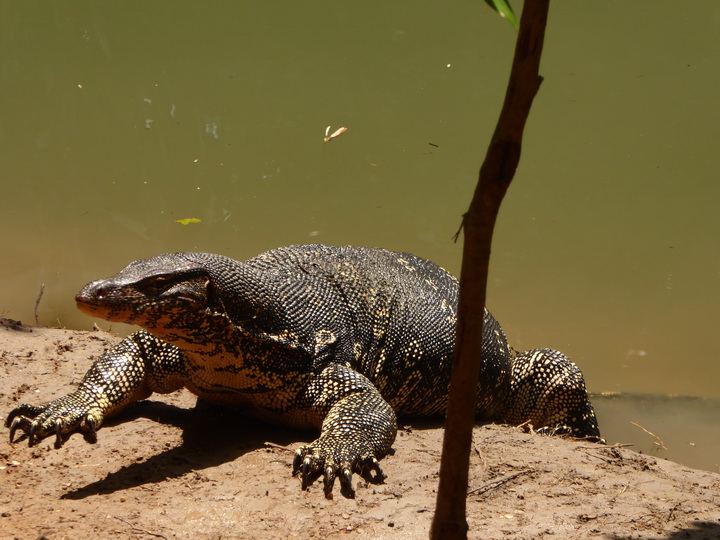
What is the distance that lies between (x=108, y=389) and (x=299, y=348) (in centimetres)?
121

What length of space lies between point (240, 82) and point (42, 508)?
8719mm

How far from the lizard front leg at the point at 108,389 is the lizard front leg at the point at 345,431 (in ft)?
3.09

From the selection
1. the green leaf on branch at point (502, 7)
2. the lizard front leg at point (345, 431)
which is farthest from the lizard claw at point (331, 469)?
the green leaf on branch at point (502, 7)

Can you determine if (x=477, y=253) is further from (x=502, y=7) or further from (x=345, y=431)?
(x=345, y=431)

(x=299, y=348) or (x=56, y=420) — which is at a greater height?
(x=299, y=348)

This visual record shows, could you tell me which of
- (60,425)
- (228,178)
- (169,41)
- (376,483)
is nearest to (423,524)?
(376,483)

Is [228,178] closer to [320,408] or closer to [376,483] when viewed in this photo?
[320,408]

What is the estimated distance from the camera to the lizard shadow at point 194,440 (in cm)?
414

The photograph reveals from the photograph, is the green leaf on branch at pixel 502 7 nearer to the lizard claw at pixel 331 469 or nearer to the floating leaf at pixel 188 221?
the lizard claw at pixel 331 469

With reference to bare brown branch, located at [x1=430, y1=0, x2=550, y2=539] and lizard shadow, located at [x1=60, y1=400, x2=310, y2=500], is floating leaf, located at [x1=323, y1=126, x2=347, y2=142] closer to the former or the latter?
lizard shadow, located at [x1=60, y1=400, x2=310, y2=500]

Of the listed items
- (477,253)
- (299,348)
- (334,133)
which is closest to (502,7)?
(477,253)

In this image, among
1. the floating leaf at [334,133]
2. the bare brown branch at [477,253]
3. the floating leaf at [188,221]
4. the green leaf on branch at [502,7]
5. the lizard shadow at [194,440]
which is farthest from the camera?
the floating leaf at [334,133]

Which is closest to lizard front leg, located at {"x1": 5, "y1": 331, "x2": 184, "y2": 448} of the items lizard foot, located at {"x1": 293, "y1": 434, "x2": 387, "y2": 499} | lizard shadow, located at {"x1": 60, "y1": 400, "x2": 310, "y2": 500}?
lizard shadow, located at {"x1": 60, "y1": 400, "x2": 310, "y2": 500}

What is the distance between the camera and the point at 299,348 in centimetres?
477
